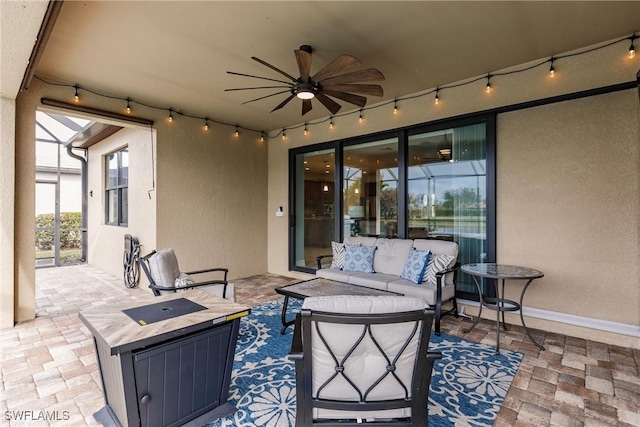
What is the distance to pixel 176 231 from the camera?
18.0 feet

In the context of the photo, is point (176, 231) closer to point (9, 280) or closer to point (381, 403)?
point (9, 280)

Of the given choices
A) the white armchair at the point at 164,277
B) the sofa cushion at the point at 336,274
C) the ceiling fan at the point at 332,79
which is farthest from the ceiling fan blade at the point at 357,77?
the sofa cushion at the point at 336,274

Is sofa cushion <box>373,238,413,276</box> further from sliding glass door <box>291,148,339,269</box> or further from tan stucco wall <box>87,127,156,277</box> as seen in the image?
tan stucco wall <box>87,127,156,277</box>

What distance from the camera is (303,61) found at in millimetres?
2768

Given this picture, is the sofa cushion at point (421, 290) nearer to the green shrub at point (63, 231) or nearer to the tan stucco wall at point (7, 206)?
the tan stucco wall at point (7, 206)

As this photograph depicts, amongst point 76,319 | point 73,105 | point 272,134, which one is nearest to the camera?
point 76,319

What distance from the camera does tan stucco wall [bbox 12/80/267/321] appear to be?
13.1 feet

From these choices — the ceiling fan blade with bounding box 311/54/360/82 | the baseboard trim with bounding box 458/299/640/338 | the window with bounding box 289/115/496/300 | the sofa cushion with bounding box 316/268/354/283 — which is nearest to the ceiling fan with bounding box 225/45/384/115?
Result: the ceiling fan blade with bounding box 311/54/360/82

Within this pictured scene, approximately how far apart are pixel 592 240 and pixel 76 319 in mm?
6239

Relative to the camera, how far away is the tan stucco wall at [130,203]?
17.9 ft

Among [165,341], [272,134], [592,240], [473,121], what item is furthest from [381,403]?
[272,134]

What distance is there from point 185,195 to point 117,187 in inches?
95.4

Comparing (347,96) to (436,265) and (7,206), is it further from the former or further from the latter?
(7,206)

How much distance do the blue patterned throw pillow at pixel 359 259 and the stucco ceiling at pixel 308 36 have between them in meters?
2.42
